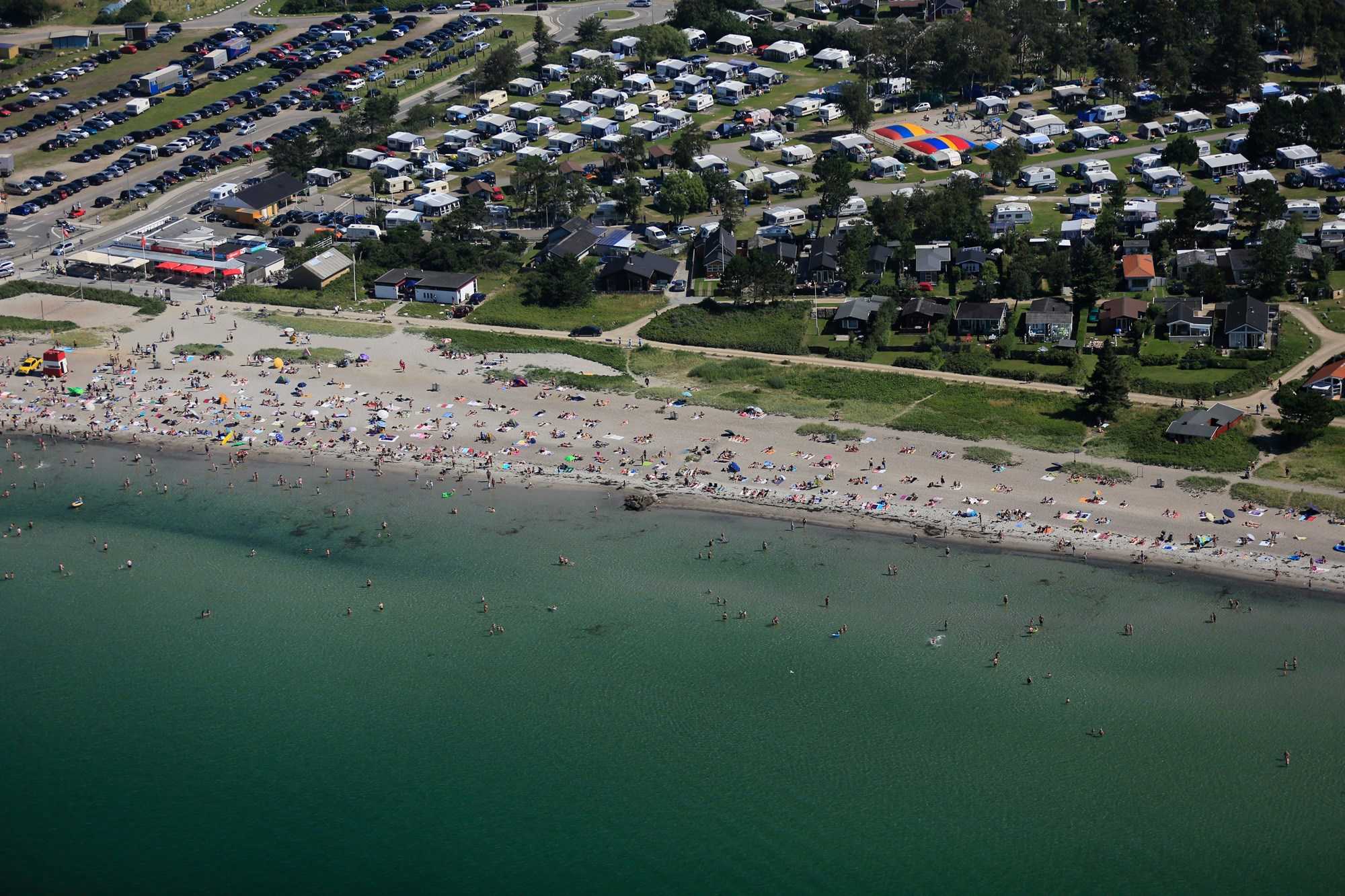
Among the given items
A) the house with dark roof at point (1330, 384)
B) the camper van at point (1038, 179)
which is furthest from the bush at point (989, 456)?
the camper van at point (1038, 179)

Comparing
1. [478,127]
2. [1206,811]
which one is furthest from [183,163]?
[1206,811]

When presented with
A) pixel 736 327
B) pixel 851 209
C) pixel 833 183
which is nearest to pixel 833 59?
pixel 851 209

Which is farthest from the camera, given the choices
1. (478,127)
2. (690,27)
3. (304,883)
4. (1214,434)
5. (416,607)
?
(690,27)

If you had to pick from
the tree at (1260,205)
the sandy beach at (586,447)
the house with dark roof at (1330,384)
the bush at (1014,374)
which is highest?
the tree at (1260,205)

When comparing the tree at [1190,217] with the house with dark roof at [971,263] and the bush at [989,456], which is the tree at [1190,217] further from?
the bush at [989,456]

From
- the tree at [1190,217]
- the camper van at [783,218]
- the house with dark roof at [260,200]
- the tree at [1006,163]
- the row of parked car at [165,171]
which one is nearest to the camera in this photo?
the tree at [1190,217]

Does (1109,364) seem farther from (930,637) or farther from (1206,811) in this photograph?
(1206,811)

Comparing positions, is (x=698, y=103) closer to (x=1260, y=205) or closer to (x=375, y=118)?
(x=375, y=118)
